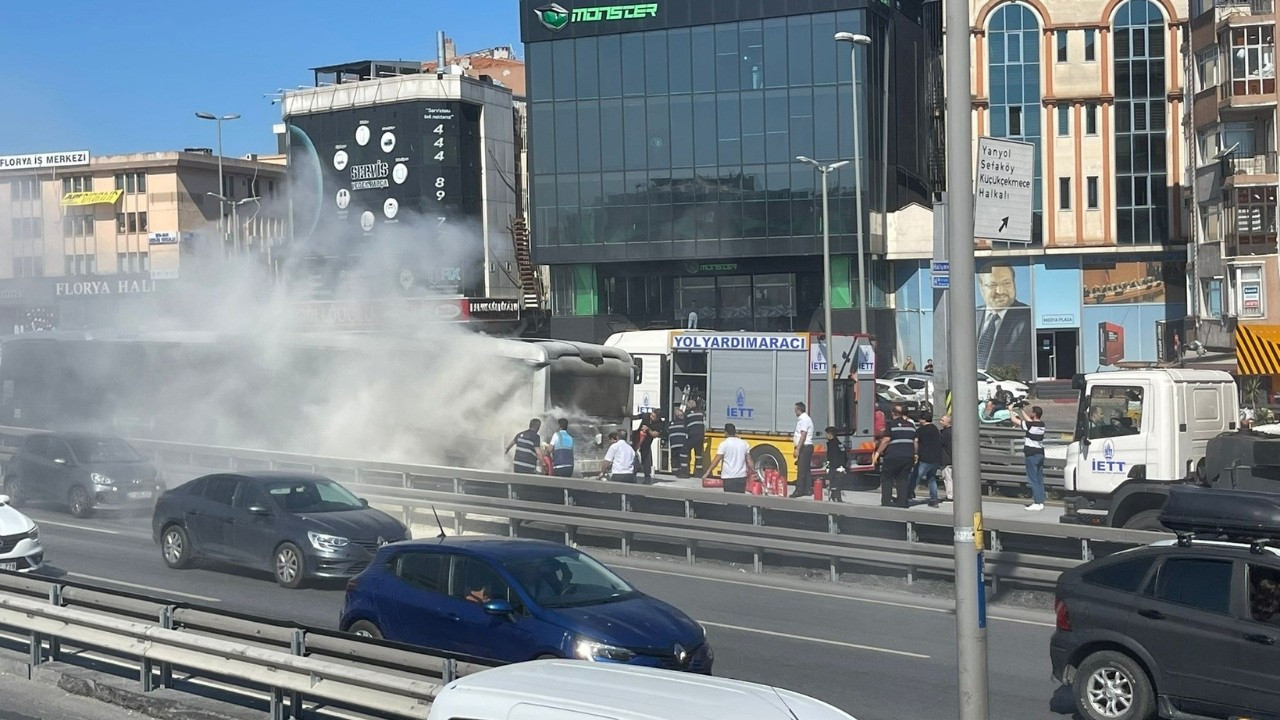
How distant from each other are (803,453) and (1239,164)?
3035 cm

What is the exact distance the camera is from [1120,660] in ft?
31.8

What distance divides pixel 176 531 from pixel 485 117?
56.5 meters

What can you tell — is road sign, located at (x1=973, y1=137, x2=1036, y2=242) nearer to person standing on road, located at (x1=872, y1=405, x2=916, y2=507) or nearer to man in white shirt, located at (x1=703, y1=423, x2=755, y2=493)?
person standing on road, located at (x1=872, y1=405, x2=916, y2=507)

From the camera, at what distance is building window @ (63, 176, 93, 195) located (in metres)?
94.3

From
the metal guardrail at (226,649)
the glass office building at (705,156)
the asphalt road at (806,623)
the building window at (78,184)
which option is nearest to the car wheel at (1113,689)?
the asphalt road at (806,623)

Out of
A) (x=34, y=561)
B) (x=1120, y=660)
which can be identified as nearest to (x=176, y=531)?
(x=34, y=561)

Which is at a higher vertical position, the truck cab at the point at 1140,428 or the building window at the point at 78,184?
the building window at the point at 78,184

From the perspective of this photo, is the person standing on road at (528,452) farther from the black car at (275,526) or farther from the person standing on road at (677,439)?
the black car at (275,526)

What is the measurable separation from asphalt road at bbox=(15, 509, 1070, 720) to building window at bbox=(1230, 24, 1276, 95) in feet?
118

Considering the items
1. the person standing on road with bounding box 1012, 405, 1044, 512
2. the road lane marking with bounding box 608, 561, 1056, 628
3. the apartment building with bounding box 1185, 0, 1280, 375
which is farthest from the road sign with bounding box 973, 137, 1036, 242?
the apartment building with bounding box 1185, 0, 1280, 375

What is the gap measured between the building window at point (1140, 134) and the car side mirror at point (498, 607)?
52579mm

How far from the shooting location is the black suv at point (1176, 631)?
9.10 m

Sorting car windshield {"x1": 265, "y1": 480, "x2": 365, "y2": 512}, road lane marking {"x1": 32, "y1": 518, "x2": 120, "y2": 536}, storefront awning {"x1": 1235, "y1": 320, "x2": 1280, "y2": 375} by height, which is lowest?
road lane marking {"x1": 32, "y1": 518, "x2": 120, "y2": 536}

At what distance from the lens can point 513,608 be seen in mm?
9789
